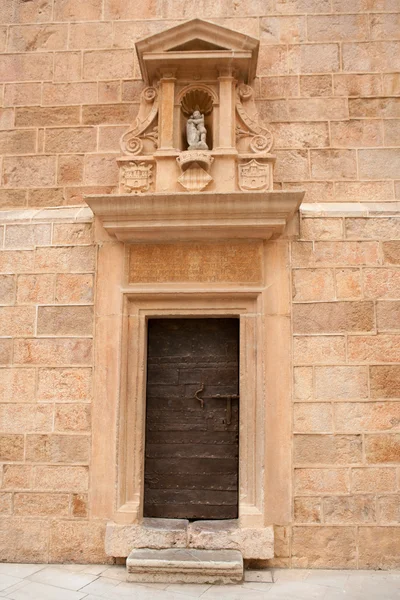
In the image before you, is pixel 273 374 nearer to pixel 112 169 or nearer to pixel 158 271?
pixel 158 271

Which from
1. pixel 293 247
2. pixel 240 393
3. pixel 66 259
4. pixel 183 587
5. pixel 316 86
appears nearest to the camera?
pixel 183 587

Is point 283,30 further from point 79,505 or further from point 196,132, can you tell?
point 79,505

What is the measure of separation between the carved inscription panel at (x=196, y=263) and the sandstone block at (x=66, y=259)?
0.37m

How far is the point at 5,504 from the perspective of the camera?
15.8 feet

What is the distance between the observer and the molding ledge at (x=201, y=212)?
475cm

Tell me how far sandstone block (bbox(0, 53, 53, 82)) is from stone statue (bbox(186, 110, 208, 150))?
1434mm

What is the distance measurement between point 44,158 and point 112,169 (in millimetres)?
643

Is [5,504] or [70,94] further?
[70,94]

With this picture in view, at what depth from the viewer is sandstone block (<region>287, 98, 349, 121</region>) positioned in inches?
207

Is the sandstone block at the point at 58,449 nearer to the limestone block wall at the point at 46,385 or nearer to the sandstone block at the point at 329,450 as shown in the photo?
the limestone block wall at the point at 46,385

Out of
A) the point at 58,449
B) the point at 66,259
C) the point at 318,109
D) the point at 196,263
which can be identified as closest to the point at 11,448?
the point at 58,449

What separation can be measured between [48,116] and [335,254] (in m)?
2.89

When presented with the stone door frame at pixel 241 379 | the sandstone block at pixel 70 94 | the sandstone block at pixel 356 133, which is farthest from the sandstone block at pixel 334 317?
the sandstone block at pixel 70 94

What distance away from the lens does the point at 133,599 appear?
395 centimetres
